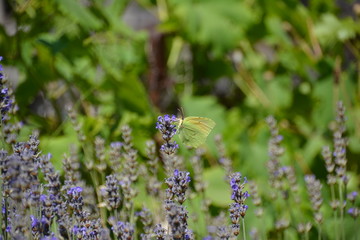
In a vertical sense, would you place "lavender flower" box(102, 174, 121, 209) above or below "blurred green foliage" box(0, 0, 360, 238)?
below

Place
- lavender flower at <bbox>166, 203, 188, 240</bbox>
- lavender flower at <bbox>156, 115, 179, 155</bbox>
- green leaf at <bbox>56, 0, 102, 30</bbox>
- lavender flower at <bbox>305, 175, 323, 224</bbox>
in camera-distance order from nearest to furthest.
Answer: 1. lavender flower at <bbox>166, 203, 188, 240</bbox>
2. lavender flower at <bbox>156, 115, 179, 155</bbox>
3. lavender flower at <bbox>305, 175, 323, 224</bbox>
4. green leaf at <bbox>56, 0, 102, 30</bbox>

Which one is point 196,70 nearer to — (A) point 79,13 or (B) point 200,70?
(B) point 200,70

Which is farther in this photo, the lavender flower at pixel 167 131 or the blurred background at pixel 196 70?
the blurred background at pixel 196 70

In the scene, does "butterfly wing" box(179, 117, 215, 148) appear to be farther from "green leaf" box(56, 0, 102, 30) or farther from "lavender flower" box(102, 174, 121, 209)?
"green leaf" box(56, 0, 102, 30)

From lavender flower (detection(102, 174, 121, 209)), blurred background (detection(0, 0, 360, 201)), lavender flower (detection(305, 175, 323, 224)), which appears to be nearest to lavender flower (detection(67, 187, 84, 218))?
lavender flower (detection(102, 174, 121, 209))

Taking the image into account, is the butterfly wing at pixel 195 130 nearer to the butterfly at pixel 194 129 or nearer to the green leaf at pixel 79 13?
the butterfly at pixel 194 129

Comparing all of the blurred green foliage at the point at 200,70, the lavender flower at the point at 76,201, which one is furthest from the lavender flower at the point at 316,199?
the blurred green foliage at the point at 200,70
